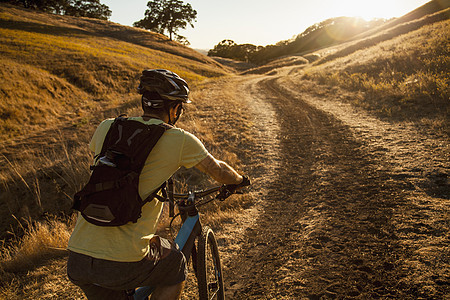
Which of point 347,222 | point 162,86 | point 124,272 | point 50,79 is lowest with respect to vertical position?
point 347,222

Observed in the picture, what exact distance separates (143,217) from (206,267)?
3.22 ft

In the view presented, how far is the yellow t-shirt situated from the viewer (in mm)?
1722

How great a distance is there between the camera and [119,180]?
1650mm

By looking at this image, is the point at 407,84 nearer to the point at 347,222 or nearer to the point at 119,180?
the point at 347,222

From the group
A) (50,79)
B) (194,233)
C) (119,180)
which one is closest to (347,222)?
(194,233)

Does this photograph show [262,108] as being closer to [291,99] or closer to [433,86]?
[291,99]

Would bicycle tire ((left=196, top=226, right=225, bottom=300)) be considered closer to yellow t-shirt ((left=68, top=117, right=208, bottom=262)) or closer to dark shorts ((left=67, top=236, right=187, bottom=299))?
dark shorts ((left=67, top=236, right=187, bottom=299))

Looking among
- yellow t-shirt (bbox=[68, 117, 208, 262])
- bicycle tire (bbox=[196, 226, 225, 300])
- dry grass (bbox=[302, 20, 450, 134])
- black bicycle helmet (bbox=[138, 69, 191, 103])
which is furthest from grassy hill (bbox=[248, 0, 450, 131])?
yellow t-shirt (bbox=[68, 117, 208, 262])

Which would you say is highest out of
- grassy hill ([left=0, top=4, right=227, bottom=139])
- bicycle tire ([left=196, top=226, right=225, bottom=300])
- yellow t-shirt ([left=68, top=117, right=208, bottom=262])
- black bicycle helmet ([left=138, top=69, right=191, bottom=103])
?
grassy hill ([left=0, top=4, right=227, bottom=139])

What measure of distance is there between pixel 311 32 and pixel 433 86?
99.6m

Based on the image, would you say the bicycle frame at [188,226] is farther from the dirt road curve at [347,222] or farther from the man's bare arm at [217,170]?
the dirt road curve at [347,222]

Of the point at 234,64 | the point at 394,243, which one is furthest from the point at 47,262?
the point at 234,64

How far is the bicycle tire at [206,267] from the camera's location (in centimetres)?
243

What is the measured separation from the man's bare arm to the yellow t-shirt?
8cm
